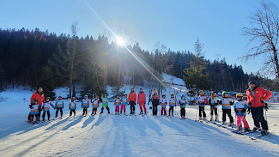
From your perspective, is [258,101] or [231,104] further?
[231,104]

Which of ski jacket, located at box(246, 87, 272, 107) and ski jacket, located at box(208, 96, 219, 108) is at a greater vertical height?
ski jacket, located at box(246, 87, 272, 107)

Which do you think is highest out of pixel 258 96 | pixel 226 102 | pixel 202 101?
pixel 258 96

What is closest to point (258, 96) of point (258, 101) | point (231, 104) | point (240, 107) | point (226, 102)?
point (258, 101)

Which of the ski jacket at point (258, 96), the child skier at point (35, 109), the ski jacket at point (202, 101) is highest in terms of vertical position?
the ski jacket at point (258, 96)

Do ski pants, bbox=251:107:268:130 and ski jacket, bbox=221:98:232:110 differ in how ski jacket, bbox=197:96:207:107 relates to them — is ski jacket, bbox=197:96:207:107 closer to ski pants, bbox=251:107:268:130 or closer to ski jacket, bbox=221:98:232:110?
ski jacket, bbox=221:98:232:110

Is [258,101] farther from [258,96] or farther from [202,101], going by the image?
[202,101]

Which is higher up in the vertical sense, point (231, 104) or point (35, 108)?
point (231, 104)

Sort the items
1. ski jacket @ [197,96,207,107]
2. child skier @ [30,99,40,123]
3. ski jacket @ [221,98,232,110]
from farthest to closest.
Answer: ski jacket @ [197,96,207,107] → child skier @ [30,99,40,123] → ski jacket @ [221,98,232,110]

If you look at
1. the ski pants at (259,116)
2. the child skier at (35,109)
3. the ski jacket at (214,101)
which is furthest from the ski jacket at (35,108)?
the ski pants at (259,116)

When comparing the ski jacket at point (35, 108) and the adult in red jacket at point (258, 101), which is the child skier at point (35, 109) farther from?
the adult in red jacket at point (258, 101)

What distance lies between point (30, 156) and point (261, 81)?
1243 cm

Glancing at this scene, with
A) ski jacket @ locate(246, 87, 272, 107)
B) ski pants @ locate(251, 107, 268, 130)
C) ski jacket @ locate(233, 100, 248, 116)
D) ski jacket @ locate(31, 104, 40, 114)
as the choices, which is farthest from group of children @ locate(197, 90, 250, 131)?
ski jacket @ locate(31, 104, 40, 114)

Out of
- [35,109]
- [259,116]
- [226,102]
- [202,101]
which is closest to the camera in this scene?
[259,116]

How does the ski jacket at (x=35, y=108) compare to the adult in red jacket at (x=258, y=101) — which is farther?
the ski jacket at (x=35, y=108)
